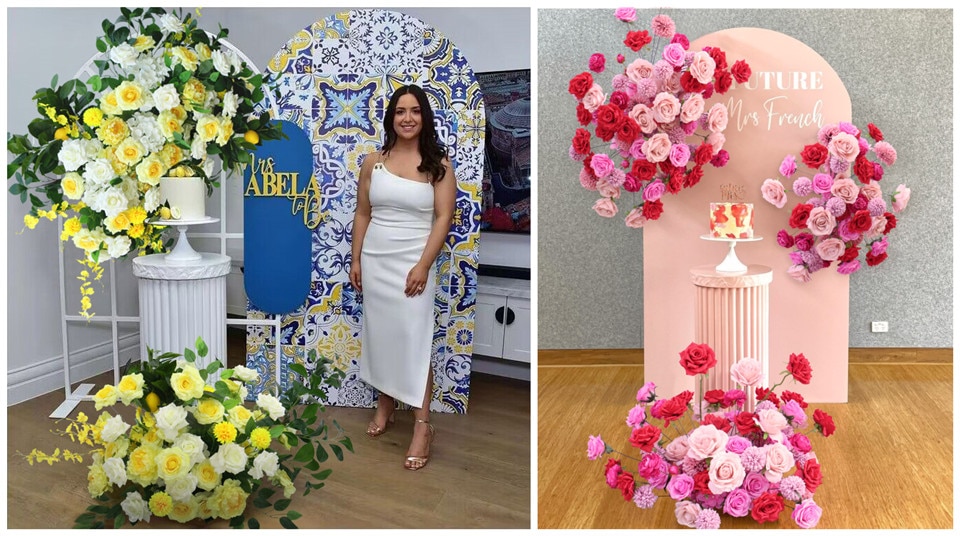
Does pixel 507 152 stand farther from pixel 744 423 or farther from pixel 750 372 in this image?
pixel 744 423

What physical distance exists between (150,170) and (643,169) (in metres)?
1.88

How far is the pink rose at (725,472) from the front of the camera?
225 cm

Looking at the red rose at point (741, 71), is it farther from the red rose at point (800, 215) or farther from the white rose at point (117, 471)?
the white rose at point (117, 471)

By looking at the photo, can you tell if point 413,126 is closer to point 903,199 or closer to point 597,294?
point 597,294

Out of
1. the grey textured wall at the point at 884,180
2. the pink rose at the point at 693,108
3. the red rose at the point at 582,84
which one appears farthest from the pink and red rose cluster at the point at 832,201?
the red rose at the point at 582,84

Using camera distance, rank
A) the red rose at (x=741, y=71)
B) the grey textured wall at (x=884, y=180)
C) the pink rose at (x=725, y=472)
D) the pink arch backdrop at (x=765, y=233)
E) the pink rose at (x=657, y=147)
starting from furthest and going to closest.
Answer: the grey textured wall at (x=884, y=180) → the pink arch backdrop at (x=765, y=233) → the red rose at (x=741, y=71) → the pink rose at (x=657, y=147) → the pink rose at (x=725, y=472)

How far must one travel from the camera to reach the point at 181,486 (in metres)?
2.36

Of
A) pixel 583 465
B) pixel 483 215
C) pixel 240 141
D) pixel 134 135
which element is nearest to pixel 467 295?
pixel 483 215

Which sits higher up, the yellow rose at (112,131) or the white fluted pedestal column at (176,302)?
the yellow rose at (112,131)

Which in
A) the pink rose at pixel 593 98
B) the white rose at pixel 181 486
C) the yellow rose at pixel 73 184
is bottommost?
the white rose at pixel 181 486

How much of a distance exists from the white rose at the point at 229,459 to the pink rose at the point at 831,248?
8.15 feet

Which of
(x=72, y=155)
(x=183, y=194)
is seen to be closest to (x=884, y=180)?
(x=183, y=194)

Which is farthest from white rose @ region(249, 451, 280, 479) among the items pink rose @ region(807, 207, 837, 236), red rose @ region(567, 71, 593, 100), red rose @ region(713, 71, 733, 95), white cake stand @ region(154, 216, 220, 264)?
pink rose @ region(807, 207, 837, 236)

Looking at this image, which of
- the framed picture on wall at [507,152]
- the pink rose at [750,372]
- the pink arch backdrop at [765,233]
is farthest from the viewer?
the framed picture on wall at [507,152]
